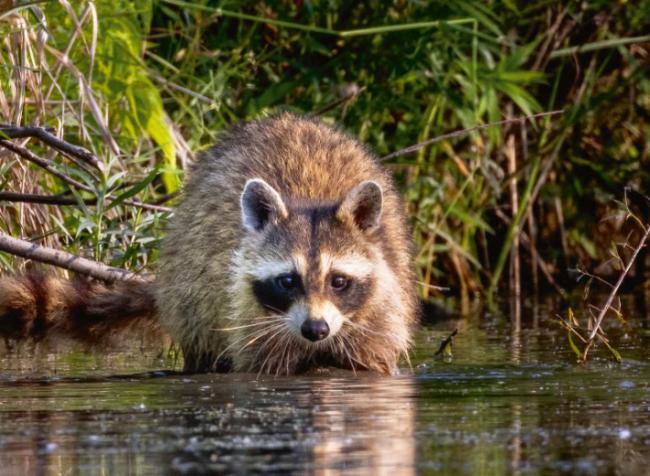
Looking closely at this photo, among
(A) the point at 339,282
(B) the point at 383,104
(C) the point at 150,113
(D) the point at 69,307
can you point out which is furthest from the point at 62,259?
(B) the point at 383,104

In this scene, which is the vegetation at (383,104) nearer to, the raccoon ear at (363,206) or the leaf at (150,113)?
the leaf at (150,113)

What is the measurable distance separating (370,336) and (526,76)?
3.09 m

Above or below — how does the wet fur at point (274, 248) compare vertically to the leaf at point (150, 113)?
below

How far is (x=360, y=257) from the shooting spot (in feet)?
22.4

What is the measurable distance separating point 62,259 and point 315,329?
1619 mm

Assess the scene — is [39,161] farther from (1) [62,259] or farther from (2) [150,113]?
(2) [150,113]

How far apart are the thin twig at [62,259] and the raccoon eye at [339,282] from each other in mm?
1384

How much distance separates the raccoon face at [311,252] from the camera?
6668mm

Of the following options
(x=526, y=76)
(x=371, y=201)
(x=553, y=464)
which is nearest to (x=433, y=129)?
(x=526, y=76)

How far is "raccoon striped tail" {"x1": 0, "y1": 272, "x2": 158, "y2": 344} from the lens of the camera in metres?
7.42

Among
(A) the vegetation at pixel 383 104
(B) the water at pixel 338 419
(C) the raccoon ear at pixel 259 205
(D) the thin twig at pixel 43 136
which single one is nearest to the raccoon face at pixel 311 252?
(C) the raccoon ear at pixel 259 205

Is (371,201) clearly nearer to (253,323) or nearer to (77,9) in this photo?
(253,323)

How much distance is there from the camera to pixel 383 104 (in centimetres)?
1000

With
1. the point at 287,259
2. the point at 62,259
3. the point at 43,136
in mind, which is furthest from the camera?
the point at 62,259
